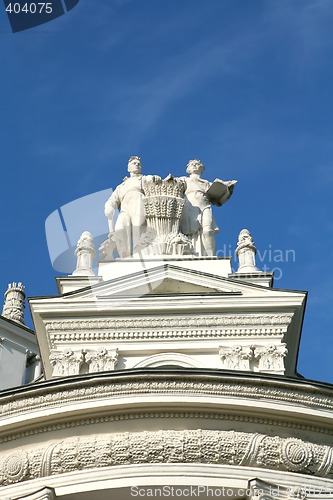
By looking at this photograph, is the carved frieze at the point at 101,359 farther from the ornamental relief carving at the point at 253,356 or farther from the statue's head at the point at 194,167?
the statue's head at the point at 194,167

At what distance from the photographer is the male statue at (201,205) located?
104 feet

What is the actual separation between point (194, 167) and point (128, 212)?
2864 millimetres

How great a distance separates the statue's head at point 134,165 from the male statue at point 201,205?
144 centimetres

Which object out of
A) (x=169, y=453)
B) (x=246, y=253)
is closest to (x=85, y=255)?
(x=246, y=253)

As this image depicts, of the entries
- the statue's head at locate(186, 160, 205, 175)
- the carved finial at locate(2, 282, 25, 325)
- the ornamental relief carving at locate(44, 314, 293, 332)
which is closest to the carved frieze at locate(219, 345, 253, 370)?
the ornamental relief carving at locate(44, 314, 293, 332)

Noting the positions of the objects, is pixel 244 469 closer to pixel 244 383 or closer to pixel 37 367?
pixel 244 383

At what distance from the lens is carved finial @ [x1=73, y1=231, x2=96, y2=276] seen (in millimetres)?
30500

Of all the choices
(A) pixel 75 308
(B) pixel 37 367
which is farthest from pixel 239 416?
(B) pixel 37 367

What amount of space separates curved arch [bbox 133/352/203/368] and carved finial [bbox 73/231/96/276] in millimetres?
4092

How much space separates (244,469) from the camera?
72.5ft

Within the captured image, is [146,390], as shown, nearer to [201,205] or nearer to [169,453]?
[169,453]

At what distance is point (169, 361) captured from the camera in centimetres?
2714

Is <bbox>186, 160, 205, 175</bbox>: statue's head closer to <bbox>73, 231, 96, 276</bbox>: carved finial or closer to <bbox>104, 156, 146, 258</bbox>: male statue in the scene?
<bbox>104, 156, 146, 258</bbox>: male statue

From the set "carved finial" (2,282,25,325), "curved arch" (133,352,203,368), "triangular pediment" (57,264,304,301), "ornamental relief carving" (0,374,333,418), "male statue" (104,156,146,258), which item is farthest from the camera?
"carved finial" (2,282,25,325)
